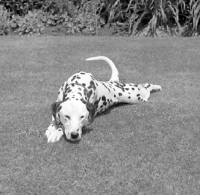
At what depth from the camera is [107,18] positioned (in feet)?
48.8

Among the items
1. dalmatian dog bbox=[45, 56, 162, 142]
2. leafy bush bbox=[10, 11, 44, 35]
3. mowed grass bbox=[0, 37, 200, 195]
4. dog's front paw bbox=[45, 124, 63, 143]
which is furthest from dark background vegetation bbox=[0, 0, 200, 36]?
dog's front paw bbox=[45, 124, 63, 143]

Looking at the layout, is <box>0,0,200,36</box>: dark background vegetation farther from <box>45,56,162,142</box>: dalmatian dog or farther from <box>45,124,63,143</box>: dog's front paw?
<box>45,124,63,143</box>: dog's front paw

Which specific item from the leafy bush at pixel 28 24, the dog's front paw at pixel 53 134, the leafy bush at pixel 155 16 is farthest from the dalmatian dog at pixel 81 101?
the leafy bush at pixel 28 24

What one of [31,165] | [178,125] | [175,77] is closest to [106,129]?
[178,125]

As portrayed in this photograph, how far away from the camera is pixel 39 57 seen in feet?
35.2

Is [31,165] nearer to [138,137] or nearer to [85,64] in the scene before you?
[138,137]

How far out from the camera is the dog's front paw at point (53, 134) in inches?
219

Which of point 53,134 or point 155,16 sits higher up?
point 53,134

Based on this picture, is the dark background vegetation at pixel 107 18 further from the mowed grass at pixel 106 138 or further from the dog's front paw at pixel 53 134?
the dog's front paw at pixel 53 134

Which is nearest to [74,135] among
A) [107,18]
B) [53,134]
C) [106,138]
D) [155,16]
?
[53,134]

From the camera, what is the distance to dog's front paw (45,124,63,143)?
5551 millimetres

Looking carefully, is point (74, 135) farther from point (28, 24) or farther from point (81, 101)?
point (28, 24)

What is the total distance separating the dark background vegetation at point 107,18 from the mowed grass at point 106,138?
11.7 ft

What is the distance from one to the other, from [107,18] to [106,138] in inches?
385
